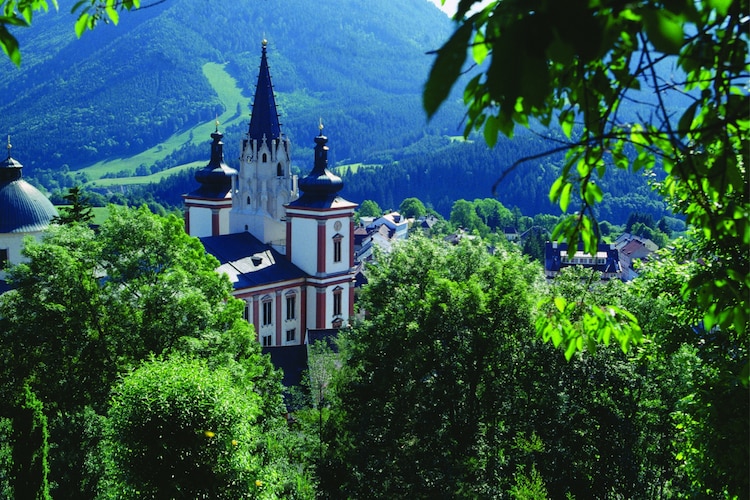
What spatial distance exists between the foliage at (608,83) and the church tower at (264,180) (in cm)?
4661

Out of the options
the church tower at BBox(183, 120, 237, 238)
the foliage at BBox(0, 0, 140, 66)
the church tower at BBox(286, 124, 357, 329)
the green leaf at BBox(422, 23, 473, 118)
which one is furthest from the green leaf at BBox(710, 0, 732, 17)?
the church tower at BBox(183, 120, 237, 238)

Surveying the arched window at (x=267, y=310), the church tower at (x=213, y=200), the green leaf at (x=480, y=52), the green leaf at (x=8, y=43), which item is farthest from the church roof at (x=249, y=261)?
the green leaf at (x=480, y=52)

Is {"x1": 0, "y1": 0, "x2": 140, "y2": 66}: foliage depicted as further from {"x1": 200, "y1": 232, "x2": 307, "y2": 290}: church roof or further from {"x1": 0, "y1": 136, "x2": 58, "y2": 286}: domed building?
{"x1": 200, "y1": 232, "x2": 307, "y2": 290}: church roof

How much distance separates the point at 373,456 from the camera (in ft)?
60.4

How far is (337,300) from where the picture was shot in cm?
4909

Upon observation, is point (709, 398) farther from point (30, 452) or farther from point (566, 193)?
point (30, 452)

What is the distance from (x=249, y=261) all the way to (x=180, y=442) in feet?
106

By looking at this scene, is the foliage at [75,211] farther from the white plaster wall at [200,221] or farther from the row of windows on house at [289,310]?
the white plaster wall at [200,221]

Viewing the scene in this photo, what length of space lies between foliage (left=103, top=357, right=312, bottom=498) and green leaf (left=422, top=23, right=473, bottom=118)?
45.2 feet

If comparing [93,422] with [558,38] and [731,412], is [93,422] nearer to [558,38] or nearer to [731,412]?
[731,412]

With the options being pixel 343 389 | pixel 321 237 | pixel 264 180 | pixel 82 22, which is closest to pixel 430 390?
pixel 343 389

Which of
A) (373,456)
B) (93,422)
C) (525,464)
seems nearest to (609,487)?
(525,464)

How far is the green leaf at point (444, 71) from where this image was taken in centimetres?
250

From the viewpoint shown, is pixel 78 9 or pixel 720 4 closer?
pixel 720 4
